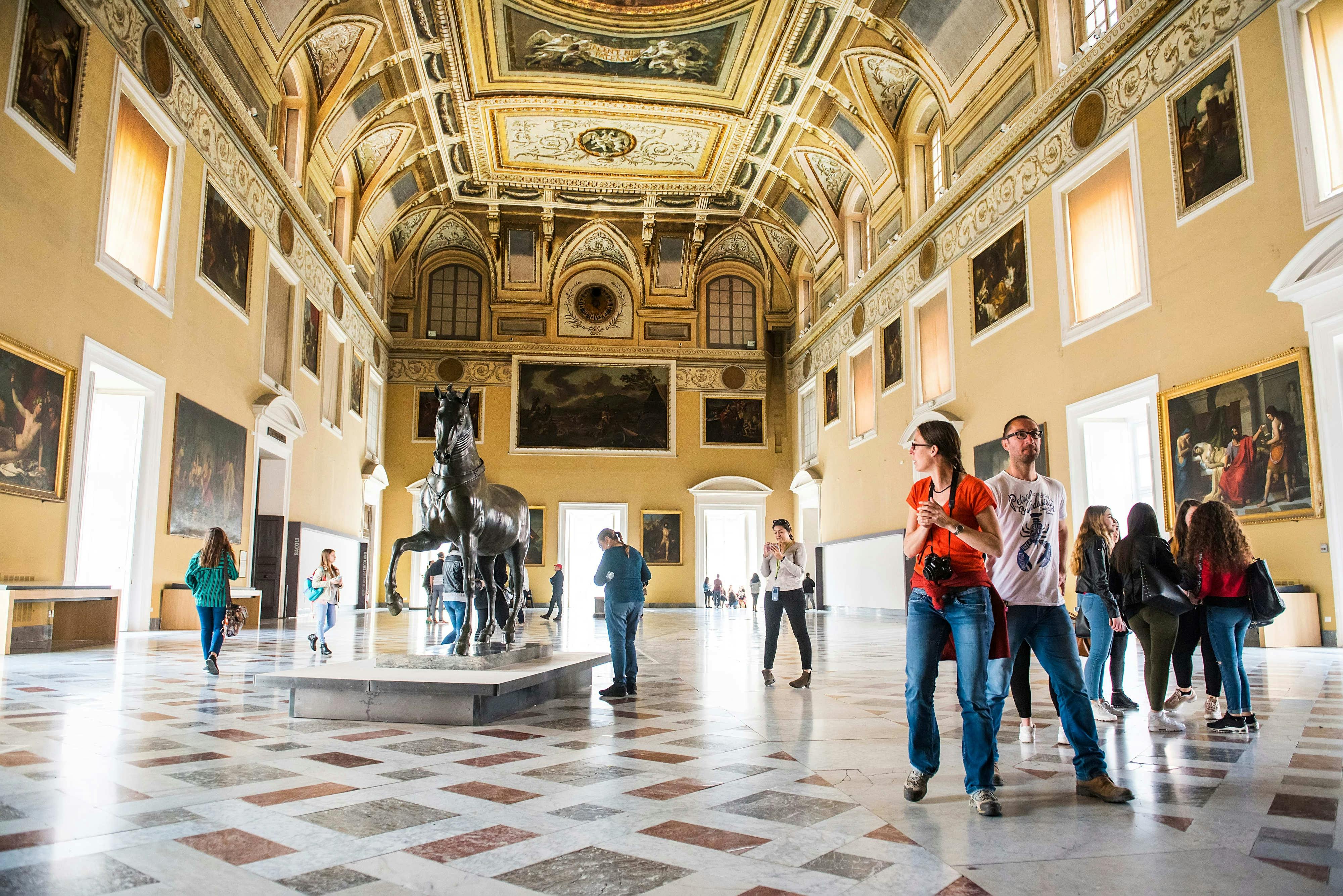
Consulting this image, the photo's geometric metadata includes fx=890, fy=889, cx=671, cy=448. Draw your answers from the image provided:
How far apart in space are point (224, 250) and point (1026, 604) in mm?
15237

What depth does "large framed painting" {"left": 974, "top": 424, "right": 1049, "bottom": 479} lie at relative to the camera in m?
15.0

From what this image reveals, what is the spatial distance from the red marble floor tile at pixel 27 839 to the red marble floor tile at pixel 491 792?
1.40m

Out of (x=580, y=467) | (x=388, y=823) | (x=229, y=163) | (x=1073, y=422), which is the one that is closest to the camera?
(x=388, y=823)

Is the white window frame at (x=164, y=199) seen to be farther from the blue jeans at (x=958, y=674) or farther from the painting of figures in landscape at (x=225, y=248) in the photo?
the blue jeans at (x=958, y=674)

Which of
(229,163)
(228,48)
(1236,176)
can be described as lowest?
(1236,176)

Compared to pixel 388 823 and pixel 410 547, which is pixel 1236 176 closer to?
pixel 410 547

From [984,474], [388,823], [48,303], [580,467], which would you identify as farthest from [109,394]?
[580,467]

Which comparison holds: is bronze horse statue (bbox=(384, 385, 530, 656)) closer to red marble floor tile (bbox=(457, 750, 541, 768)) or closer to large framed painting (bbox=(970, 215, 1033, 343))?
red marble floor tile (bbox=(457, 750, 541, 768))

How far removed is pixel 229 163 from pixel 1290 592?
A: 17.0 metres

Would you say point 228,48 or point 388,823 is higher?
point 228,48

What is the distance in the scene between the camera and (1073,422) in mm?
14180

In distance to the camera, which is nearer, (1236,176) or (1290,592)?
(1290,592)

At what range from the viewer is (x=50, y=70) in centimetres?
1027

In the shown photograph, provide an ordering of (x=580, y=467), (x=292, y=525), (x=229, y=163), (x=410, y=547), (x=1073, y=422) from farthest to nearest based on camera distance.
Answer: (x=580, y=467)
(x=292, y=525)
(x=229, y=163)
(x=1073, y=422)
(x=410, y=547)
